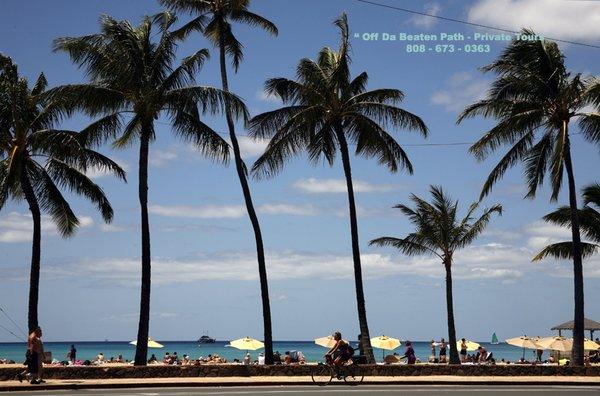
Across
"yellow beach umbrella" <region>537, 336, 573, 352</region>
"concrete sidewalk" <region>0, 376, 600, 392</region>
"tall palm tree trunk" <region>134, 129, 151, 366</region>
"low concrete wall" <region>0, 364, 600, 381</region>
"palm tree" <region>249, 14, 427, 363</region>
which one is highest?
"palm tree" <region>249, 14, 427, 363</region>

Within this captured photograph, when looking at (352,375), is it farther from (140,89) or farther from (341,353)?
(140,89)

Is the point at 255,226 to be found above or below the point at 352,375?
above

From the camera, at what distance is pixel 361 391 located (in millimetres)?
22312

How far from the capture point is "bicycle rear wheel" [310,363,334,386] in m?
26.4

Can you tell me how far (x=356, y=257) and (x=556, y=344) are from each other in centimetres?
1603

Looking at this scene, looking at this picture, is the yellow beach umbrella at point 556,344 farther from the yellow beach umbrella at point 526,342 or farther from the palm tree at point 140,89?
the palm tree at point 140,89

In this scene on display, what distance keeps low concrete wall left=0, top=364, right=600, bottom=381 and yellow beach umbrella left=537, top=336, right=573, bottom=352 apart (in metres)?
12.8

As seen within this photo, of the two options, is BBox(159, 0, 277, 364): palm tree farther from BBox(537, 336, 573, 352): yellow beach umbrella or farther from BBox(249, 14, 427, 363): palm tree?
BBox(537, 336, 573, 352): yellow beach umbrella

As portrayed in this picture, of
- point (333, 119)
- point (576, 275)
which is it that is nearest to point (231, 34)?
point (333, 119)

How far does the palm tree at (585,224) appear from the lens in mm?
37031

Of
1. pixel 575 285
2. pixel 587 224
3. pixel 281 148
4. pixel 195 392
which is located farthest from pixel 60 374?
pixel 587 224

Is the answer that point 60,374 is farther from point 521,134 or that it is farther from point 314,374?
point 521,134

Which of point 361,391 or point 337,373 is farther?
point 337,373

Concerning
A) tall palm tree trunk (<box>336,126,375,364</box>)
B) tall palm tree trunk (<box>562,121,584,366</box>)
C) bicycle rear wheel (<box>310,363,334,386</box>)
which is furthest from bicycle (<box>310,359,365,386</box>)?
tall palm tree trunk (<box>562,121,584,366</box>)
